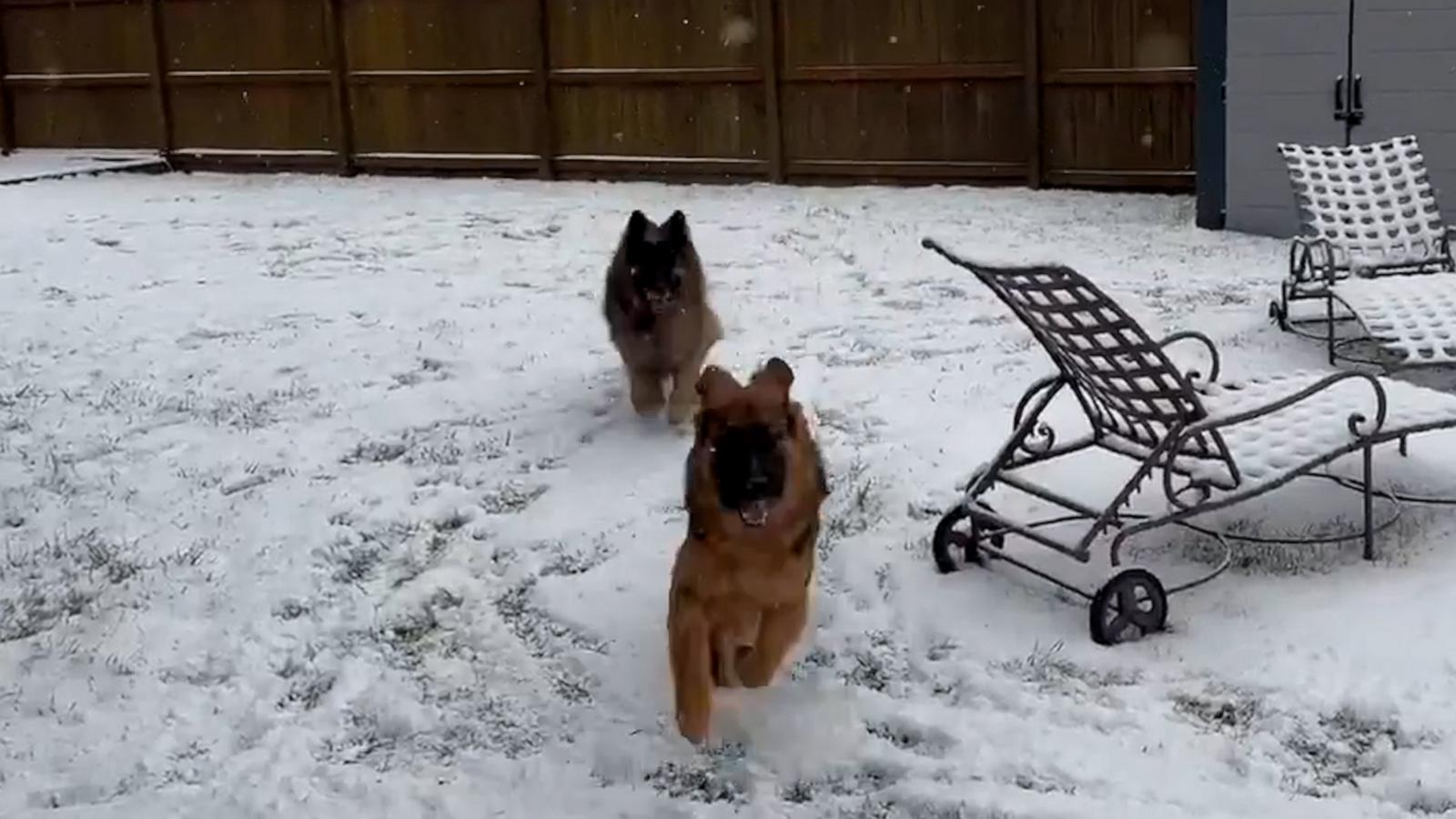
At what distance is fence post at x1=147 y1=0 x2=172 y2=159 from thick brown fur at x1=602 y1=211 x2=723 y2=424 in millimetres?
10699

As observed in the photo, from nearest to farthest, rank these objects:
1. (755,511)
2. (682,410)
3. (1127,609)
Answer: (755,511)
(1127,609)
(682,410)

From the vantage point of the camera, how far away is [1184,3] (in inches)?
450

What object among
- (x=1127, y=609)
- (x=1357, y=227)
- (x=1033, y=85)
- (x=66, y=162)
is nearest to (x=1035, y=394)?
(x=1127, y=609)

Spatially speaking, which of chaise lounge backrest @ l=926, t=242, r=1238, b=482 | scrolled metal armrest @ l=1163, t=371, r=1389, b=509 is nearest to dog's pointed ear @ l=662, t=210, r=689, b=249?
chaise lounge backrest @ l=926, t=242, r=1238, b=482

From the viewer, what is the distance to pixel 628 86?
44.4ft

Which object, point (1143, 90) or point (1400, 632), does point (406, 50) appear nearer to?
point (1143, 90)

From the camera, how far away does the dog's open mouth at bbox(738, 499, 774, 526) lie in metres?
3.44

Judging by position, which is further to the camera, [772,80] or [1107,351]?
[772,80]

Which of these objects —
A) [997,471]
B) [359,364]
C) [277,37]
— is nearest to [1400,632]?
[997,471]

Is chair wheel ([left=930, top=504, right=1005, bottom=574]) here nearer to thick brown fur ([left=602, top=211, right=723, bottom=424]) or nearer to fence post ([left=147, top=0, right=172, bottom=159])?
thick brown fur ([left=602, top=211, right=723, bottom=424])

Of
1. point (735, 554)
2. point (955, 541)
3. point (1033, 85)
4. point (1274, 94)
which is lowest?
point (955, 541)

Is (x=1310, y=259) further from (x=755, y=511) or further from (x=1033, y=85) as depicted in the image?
(x=755, y=511)

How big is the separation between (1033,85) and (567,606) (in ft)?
27.3

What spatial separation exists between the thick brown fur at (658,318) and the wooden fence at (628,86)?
660 cm
